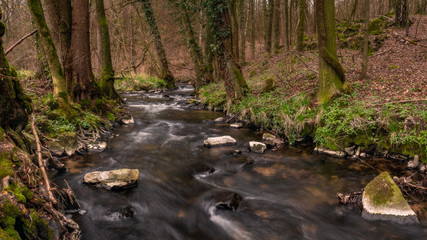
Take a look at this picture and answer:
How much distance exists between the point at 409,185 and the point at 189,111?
10541 millimetres

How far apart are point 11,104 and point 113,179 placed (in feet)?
7.71

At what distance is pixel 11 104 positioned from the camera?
3920 mm

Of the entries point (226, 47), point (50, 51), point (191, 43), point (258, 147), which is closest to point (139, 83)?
point (191, 43)

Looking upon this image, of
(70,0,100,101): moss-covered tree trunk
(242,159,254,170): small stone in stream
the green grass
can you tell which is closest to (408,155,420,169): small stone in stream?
(242,159,254,170): small stone in stream

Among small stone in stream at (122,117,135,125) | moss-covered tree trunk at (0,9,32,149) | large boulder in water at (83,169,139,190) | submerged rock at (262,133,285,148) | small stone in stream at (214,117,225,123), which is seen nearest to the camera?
moss-covered tree trunk at (0,9,32,149)

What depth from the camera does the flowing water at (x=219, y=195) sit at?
4255 mm

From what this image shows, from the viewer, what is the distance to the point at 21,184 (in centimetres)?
307

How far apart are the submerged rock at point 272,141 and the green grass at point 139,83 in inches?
593

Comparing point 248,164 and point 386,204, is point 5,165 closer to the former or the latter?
point 248,164

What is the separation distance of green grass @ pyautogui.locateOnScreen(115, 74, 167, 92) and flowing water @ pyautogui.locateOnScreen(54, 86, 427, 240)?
523 inches

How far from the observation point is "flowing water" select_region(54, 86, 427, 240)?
4.25m

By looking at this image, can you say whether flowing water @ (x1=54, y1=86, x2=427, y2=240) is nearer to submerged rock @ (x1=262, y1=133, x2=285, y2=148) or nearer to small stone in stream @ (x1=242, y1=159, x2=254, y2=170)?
small stone in stream @ (x1=242, y1=159, x2=254, y2=170)

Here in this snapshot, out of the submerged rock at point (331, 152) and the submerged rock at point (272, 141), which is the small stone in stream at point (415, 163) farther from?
the submerged rock at point (272, 141)

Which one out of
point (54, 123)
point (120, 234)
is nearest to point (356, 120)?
point (120, 234)
